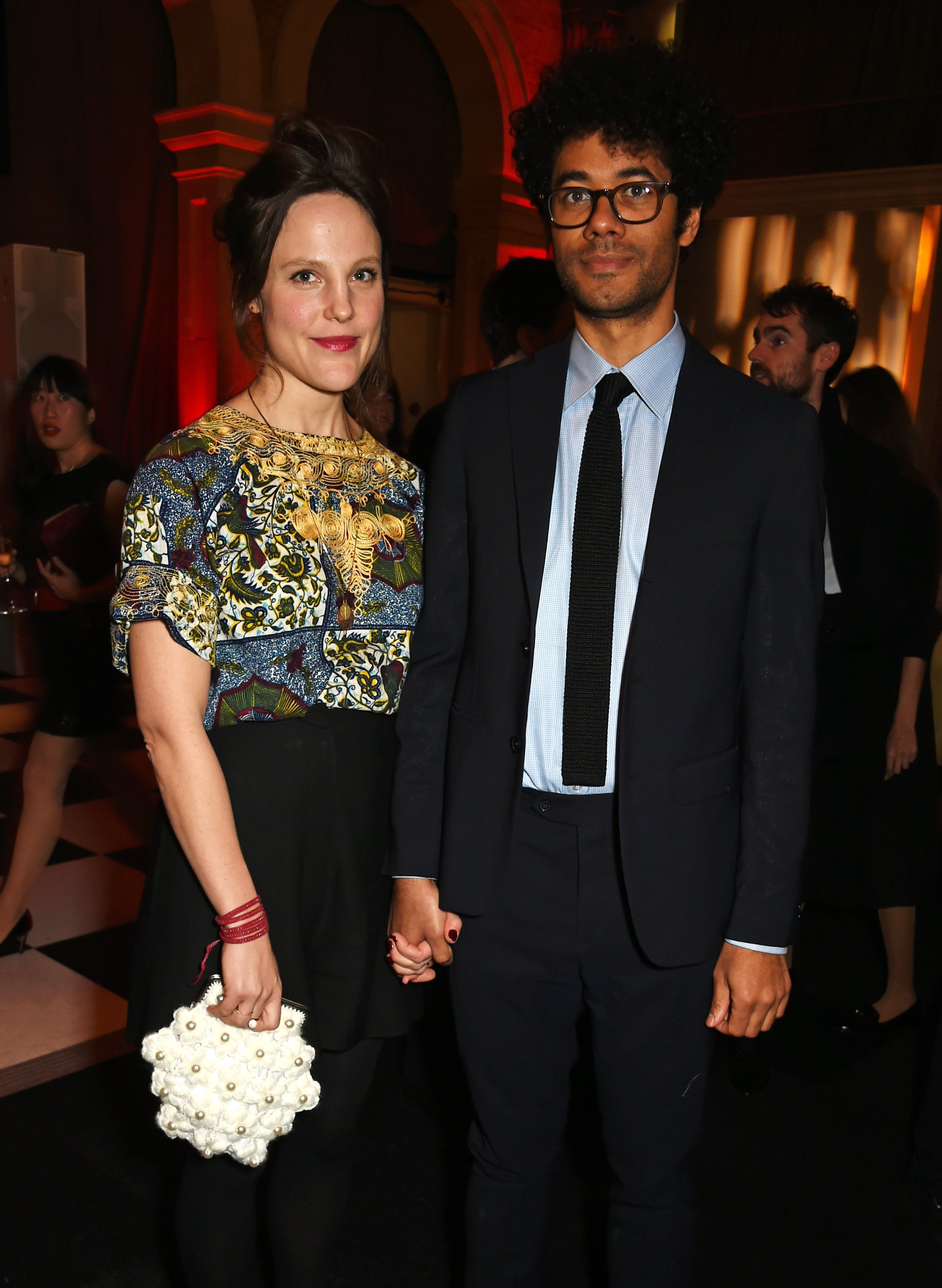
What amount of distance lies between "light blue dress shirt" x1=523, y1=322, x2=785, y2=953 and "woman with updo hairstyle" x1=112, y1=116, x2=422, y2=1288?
0.20 metres

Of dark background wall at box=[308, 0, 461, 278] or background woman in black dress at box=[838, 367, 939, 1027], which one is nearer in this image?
background woman in black dress at box=[838, 367, 939, 1027]

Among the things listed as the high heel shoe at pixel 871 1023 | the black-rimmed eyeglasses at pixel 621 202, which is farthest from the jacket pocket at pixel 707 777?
the high heel shoe at pixel 871 1023

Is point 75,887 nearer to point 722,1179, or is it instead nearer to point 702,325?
point 722,1179

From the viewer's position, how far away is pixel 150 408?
6617 millimetres

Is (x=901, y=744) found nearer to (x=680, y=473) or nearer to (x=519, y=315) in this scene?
(x=519, y=315)

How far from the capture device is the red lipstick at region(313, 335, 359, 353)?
1.45 m

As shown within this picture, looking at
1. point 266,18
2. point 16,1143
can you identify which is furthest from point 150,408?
point 16,1143

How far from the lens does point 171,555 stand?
1.32 metres

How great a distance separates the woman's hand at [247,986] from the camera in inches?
52.9

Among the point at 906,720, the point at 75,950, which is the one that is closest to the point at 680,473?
the point at 906,720

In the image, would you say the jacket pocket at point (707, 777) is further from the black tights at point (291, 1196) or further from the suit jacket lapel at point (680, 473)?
the black tights at point (291, 1196)

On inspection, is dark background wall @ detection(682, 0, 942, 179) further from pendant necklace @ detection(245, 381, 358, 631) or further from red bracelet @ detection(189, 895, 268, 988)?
red bracelet @ detection(189, 895, 268, 988)

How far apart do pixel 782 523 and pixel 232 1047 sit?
915 mm

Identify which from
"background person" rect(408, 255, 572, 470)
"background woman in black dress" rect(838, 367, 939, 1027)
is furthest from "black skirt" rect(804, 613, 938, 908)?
"background person" rect(408, 255, 572, 470)
